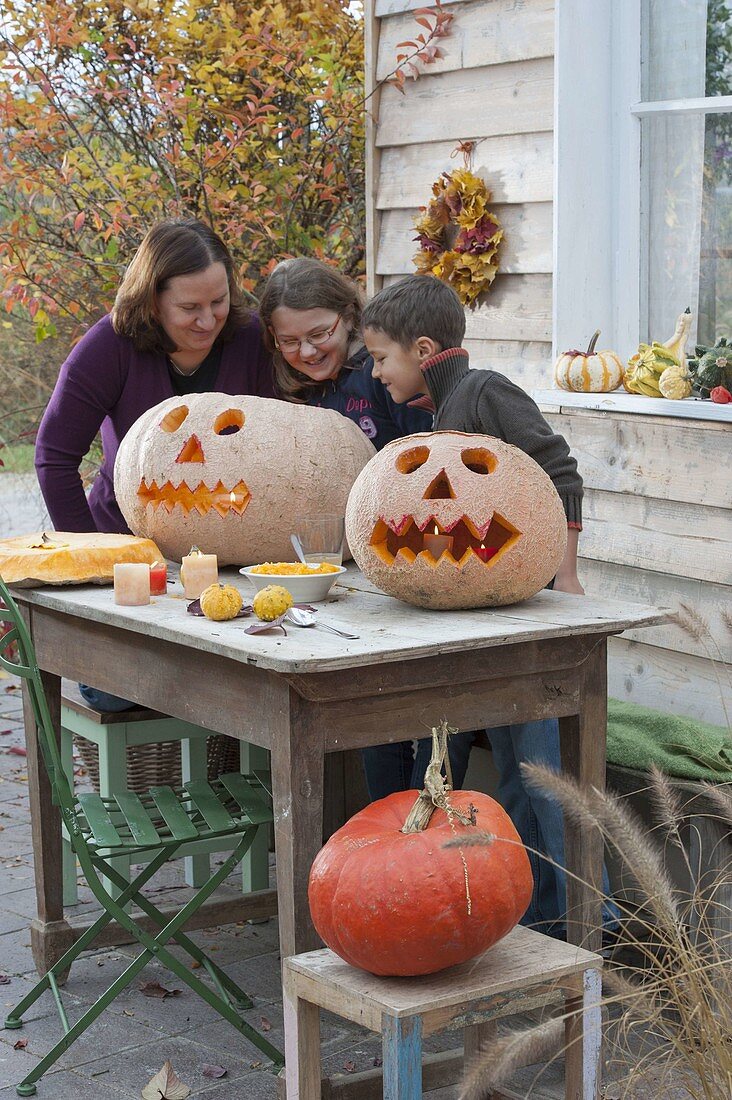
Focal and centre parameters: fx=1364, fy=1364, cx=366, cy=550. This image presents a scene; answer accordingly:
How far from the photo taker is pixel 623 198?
413 cm

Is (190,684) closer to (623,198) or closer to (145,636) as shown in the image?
(145,636)

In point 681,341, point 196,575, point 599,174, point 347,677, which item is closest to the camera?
point 347,677

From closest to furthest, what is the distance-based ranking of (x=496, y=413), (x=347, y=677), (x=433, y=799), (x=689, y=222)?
(x=433, y=799), (x=347, y=677), (x=496, y=413), (x=689, y=222)

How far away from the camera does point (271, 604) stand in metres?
2.60

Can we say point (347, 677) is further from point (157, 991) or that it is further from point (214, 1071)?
point (157, 991)

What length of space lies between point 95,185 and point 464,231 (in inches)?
82.3

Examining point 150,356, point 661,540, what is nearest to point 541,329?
point 661,540

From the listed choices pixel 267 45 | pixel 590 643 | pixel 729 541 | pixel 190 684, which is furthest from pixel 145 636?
pixel 267 45

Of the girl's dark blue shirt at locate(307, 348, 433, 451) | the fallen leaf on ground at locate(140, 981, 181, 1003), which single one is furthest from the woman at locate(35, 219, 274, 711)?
the fallen leaf on ground at locate(140, 981, 181, 1003)

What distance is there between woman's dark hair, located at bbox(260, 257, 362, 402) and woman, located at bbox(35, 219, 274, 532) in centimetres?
19

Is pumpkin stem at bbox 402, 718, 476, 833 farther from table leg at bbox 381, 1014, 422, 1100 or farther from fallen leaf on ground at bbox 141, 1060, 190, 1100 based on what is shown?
fallen leaf on ground at bbox 141, 1060, 190, 1100

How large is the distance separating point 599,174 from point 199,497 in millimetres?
1789

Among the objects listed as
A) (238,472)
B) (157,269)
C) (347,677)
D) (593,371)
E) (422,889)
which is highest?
(157,269)

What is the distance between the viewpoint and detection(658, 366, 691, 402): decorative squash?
3.75 meters
